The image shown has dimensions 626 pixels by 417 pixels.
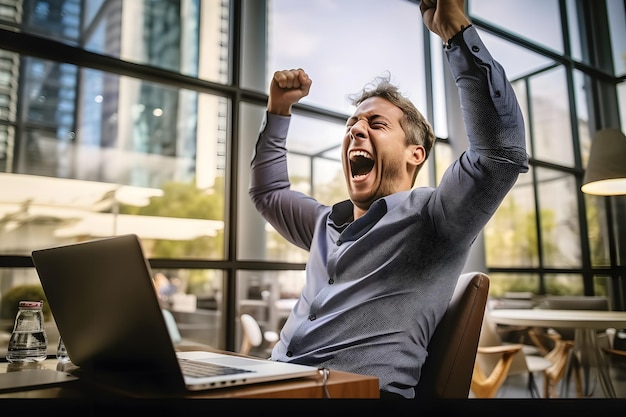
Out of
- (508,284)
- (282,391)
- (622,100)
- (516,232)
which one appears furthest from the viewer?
(508,284)

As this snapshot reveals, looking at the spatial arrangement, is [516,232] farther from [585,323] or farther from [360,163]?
[360,163]

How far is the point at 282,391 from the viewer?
0.66 meters

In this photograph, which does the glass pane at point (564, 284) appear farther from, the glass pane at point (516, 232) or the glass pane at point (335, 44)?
the glass pane at point (335, 44)

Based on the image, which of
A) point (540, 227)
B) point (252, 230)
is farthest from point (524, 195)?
point (252, 230)

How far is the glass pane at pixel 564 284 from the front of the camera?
304 cm

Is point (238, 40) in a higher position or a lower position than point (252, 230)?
higher

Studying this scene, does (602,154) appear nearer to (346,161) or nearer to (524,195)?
(524,195)

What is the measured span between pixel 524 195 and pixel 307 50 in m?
2.33

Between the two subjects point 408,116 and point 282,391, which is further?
point 408,116

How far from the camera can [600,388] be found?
3008 mm

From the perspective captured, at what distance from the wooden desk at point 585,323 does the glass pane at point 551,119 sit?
102 cm

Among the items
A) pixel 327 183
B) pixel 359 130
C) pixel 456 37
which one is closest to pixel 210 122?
pixel 327 183

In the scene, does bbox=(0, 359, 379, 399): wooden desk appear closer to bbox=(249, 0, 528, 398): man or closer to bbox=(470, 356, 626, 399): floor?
bbox=(249, 0, 528, 398): man

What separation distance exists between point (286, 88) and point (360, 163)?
32 centimetres
